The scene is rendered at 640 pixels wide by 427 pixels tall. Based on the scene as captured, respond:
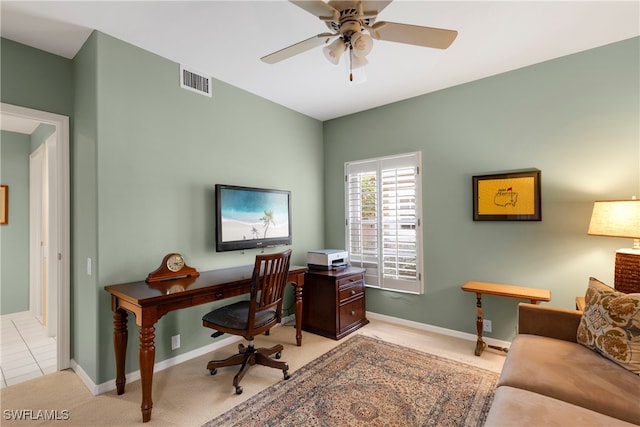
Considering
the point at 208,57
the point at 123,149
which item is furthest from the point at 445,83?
the point at 123,149

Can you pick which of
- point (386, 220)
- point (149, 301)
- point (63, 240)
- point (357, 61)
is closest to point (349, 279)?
point (386, 220)

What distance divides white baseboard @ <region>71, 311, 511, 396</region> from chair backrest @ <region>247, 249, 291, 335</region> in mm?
917

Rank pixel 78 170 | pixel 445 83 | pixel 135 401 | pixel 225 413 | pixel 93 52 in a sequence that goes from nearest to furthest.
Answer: pixel 225 413 → pixel 135 401 → pixel 93 52 → pixel 78 170 → pixel 445 83

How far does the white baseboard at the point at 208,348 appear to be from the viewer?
7.38ft

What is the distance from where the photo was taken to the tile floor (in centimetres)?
251

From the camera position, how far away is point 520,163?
2857mm

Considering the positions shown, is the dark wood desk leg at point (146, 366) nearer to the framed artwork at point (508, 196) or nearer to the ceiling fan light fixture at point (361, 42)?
the ceiling fan light fixture at point (361, 42)

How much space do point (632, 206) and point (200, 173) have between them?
136 inches

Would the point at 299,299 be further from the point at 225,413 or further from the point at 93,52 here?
the point at 93,52

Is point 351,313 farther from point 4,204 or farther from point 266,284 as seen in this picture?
point 4,204

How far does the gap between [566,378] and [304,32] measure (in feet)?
8.96

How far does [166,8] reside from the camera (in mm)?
2018

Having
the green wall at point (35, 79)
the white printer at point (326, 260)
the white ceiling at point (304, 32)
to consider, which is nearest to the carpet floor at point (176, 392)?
the white printer at point (326, 260)

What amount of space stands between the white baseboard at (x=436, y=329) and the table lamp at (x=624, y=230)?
1.18 metres
